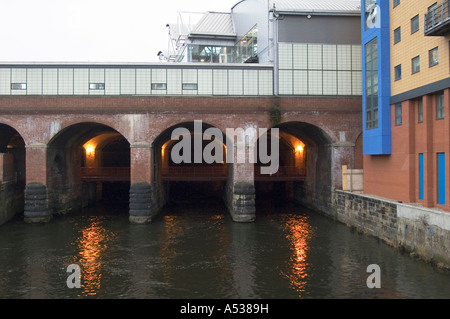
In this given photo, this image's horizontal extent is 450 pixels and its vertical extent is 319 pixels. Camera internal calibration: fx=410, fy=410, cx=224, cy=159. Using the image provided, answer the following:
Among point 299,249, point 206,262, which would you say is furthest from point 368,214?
point 206,262

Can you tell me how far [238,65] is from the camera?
33375 millimetres

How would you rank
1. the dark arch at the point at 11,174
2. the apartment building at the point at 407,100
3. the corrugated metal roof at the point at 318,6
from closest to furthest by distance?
the apartment building at the point at 407,100, the dark arch at the point at 11,174, the corrugated metal roof at the point at 318,6

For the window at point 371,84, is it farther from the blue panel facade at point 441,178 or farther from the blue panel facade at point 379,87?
the blue panel facade at point 441,178

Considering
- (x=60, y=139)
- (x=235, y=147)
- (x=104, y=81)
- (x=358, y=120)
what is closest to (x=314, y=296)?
(x=235, y=147)

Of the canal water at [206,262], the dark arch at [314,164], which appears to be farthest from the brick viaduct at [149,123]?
the canal water at [206,262]

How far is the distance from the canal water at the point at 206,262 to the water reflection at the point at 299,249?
5 centimetres

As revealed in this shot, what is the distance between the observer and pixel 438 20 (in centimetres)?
2092

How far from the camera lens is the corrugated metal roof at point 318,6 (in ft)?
111

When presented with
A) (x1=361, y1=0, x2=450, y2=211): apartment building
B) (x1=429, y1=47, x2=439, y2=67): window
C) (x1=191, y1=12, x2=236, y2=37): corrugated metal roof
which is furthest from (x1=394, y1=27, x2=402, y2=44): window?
(x1=191, y1=12, x2=236, y2=37): corrugated metal roof

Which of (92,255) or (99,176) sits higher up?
(99,176)

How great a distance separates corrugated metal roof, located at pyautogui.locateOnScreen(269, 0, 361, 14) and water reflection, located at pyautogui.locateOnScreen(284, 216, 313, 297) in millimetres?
17308

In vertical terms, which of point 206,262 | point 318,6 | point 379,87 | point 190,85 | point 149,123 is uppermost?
point 318,6

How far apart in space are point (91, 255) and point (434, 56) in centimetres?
2175

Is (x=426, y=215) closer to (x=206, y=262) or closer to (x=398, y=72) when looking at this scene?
(x=398, y=72)
